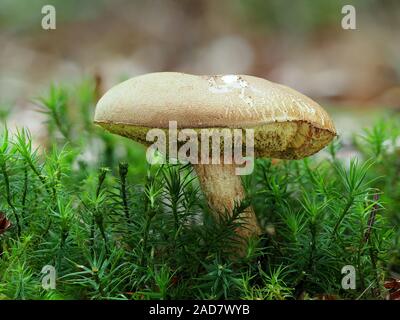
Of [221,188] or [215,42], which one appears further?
[215,42]

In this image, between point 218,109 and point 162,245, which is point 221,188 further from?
point 218,109

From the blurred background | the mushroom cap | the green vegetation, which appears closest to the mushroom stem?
the green vegetation

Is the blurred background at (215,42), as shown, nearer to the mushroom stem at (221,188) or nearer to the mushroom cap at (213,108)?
the mushroom stem at (221,188)

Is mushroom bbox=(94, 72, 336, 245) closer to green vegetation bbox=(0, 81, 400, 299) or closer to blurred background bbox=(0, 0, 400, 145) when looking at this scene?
green vegetation bbox=(0, 81, 400, 299)

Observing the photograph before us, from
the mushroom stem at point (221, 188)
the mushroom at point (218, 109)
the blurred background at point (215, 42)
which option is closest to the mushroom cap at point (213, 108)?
the mushroom at point (218, 109)

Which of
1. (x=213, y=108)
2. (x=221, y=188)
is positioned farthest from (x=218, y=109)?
(x=221, y=188)
